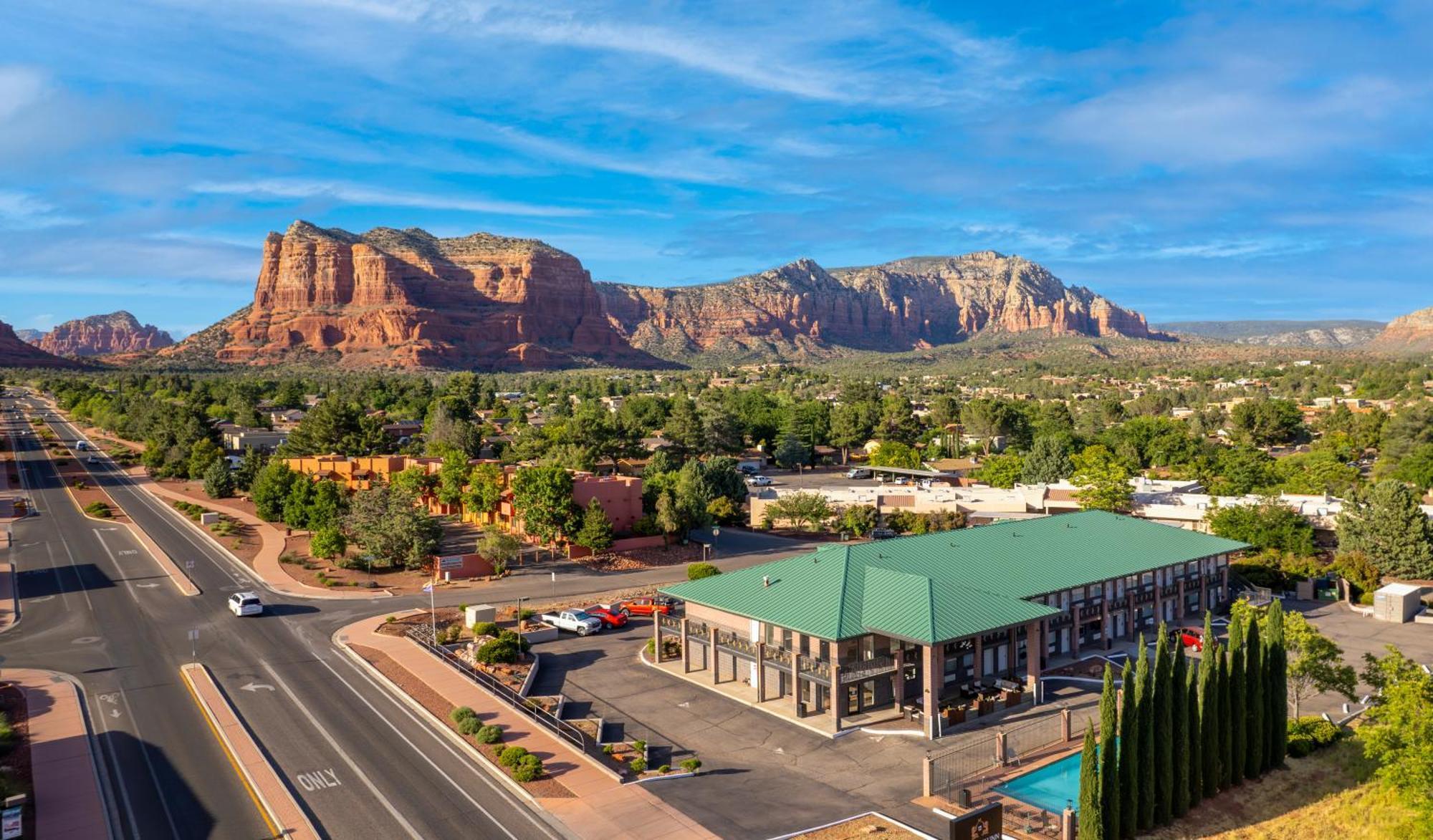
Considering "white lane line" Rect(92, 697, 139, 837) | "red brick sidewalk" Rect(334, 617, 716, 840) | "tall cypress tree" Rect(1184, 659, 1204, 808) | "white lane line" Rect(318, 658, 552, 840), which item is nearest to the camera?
"red brick sidewalk" Rect(334, 617, 716, 840)

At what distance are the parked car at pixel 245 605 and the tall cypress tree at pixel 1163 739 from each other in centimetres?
4085

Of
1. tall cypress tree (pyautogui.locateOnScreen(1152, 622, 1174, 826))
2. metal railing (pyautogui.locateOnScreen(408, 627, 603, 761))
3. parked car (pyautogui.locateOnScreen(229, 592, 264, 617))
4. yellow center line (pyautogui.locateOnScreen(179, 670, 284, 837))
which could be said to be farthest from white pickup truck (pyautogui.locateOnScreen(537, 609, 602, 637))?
tall cypress tree (pyautogui.locateOnScreen(1152, 622, 1174, 826))

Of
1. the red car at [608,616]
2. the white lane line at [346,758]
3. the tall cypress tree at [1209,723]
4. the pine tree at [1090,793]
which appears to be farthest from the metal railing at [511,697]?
the tall cypress tree at [1209,723]

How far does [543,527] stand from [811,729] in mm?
29544

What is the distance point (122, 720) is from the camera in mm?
31484

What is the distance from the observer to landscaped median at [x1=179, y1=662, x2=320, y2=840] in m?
24.3

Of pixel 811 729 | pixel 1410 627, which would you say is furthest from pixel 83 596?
pixel 1410 627

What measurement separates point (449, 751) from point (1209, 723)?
23.2 metres

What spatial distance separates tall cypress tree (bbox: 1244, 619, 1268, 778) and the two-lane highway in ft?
69.0

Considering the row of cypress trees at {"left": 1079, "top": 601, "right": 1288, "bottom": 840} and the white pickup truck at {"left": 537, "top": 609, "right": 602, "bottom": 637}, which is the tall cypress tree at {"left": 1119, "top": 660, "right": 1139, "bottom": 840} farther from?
the white pickup truck at {"left": 537, "top": 609, "right": 602, "bottom": 637}

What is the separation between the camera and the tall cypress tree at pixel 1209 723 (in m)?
26.6

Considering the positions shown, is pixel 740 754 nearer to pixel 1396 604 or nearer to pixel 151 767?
pixel 151 767

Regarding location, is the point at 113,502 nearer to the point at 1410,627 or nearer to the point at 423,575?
the point at 423,575

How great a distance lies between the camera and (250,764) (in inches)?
1102
